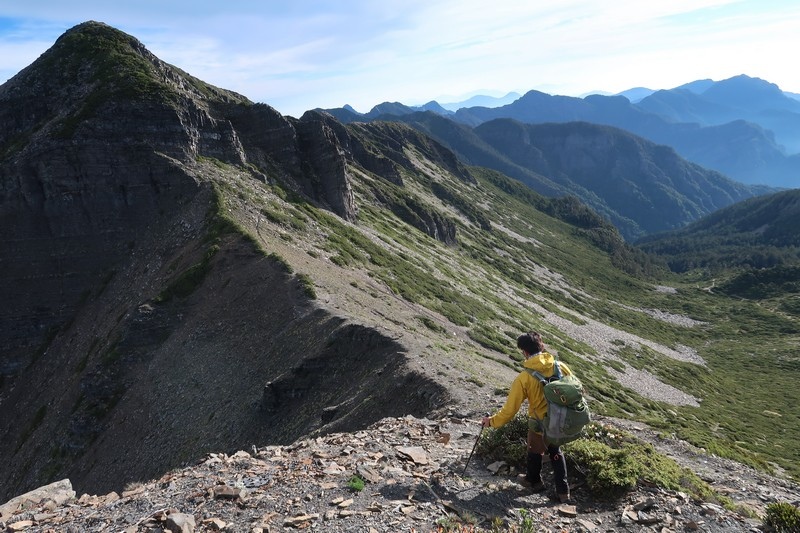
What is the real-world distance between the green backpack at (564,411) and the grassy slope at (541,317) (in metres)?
12.8

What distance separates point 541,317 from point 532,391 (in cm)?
9077

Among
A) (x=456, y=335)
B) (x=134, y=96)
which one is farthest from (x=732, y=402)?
(x=134, y=96)

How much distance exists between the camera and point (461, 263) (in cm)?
10712

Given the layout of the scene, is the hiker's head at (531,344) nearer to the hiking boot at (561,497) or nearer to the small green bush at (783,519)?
the hiking boot at (561,497)

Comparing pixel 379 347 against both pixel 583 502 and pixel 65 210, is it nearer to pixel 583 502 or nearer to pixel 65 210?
pixel 583 502

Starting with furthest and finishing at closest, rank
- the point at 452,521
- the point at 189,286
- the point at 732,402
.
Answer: the point at 732,402, the point at 189,286, the point at 452,521

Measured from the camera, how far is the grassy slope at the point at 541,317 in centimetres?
4694

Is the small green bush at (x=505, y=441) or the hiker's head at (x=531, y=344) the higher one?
the hiker's head at (x=531, y=344)

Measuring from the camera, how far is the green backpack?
10758mm

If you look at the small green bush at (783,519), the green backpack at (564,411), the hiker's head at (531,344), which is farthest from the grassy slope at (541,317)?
the hiker's head at (531,344)

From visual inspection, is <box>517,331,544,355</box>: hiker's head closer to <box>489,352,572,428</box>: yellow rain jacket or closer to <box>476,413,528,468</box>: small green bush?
<box>489,352,572,428</box>: yellow rain jacket

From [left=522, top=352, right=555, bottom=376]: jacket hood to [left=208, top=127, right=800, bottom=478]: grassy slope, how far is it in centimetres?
1333

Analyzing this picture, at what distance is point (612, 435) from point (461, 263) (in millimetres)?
92803

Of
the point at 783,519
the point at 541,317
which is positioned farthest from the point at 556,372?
the point at 541,317
